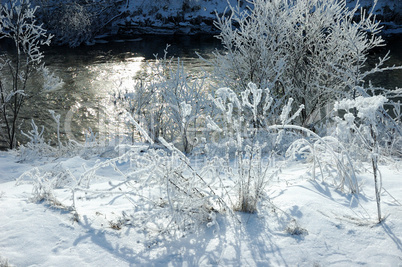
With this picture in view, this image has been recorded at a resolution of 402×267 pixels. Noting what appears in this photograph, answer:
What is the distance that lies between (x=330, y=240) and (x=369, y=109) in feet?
3.26

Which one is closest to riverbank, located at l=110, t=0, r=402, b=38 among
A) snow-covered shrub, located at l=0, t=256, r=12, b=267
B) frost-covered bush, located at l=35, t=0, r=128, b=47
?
frost-covered bush, located at l=35, t=0, r=128, b=47

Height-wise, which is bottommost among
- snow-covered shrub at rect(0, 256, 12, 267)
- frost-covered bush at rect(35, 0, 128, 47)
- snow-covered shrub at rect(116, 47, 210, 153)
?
snow-covered shrub at rect(0, 256, 12, 267)

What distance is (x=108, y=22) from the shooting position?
24.5 metres

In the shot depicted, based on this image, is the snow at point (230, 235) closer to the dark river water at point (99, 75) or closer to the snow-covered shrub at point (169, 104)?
the snow-covered shrub at point (169, 104)

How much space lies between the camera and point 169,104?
268 inches

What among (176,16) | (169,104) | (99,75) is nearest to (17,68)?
(169,104)

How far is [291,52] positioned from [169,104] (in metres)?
3.16

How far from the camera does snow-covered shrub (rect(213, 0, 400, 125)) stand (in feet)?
23.4

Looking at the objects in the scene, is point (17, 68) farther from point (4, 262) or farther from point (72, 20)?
point (72, 20)

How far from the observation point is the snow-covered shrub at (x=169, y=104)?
664 centimetres

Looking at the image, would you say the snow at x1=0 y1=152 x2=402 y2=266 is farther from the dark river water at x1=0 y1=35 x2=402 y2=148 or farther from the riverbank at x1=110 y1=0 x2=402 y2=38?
the riverbank at x1=110 y1=0 x2=402 y2=38

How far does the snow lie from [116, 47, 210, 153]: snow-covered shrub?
11.8 feet

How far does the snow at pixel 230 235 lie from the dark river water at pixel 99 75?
4.86 meters

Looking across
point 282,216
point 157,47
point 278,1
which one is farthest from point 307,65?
point 157,47
